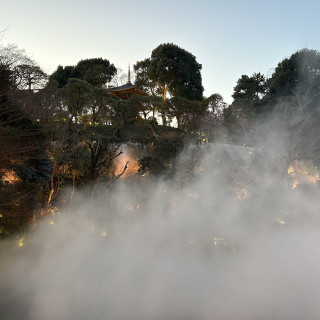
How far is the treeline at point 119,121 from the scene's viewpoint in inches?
376

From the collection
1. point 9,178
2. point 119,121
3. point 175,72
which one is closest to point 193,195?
point 119,121

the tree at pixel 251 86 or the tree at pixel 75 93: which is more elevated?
the tree at pixel 251 86

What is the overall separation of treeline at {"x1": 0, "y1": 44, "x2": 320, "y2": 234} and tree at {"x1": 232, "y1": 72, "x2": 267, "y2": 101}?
133mm

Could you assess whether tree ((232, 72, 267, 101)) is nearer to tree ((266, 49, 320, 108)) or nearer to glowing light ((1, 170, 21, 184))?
tree ((266, 49, 320, 108))

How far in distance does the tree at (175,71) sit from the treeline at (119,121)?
13cm

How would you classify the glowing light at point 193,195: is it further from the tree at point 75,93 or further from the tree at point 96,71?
the tree at point 96,71

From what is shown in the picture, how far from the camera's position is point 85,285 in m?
9.30

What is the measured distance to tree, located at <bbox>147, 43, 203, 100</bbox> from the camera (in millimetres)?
30875

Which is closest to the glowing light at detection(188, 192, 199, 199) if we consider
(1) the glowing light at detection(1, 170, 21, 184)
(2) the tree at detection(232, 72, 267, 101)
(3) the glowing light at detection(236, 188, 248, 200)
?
(3) the glowing light at detection(236, 188, 248, 200)

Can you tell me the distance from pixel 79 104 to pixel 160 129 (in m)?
7.29

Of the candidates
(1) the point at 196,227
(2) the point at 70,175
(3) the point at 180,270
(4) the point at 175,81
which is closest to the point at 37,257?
(2) the point at 70,175

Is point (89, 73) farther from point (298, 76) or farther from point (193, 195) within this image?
point (298, 76)

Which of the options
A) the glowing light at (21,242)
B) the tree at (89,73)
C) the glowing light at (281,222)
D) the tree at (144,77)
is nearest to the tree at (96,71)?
the tree at (89,73)

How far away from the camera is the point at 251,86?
108 ft
